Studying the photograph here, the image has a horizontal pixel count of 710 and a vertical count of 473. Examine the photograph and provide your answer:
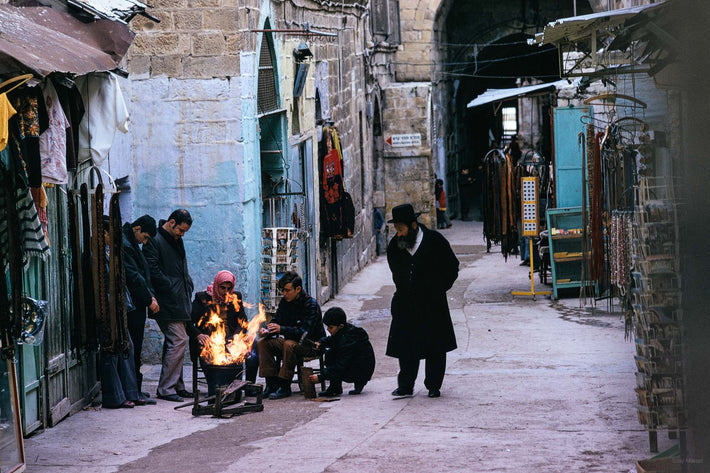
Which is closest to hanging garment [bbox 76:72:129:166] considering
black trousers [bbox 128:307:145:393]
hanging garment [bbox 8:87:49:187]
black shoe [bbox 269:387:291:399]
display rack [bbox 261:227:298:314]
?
hanging garment [bbox 8:87:49:187]

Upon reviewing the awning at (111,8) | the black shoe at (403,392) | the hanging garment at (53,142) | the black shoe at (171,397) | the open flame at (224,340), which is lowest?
the black shoe at (171,397)

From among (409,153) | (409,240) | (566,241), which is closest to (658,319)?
(409,240)

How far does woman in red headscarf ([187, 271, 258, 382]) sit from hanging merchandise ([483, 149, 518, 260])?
7.24 m

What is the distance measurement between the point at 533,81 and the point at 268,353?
1066 inches

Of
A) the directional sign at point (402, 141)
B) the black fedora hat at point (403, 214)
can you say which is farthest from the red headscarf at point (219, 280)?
the directional sign at point (402, 141)

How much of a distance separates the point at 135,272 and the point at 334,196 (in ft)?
23.8

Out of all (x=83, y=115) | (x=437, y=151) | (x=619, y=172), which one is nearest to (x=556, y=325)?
(x=619, y=172)

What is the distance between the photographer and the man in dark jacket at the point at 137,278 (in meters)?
9.96

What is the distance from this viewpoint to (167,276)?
10438 millimetres

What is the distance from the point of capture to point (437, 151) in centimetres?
2809

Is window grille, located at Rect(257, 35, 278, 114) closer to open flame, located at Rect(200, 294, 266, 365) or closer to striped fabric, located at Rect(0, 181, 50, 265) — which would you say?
open flame, located at Rect(200, 294, 266, 365)

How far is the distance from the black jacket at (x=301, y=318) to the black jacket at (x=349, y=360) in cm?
23

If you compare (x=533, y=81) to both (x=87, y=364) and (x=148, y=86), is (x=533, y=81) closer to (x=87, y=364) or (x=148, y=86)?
(x=148, y=86)

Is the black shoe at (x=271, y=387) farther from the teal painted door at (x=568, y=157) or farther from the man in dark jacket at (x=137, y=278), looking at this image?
the teal painted door at (x=568, y=157)
